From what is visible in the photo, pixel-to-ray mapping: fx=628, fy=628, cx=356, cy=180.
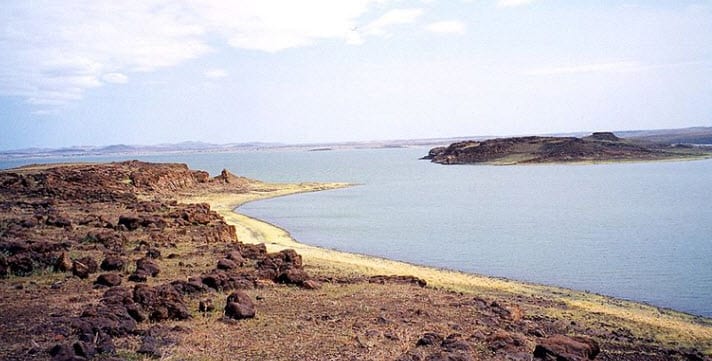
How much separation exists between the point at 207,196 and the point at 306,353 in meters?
52.1

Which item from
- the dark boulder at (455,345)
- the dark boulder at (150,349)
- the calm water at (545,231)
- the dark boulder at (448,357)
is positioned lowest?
the calm water at (545,231)

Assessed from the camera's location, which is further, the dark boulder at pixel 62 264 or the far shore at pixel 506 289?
the dark boulder at pixel 62 264

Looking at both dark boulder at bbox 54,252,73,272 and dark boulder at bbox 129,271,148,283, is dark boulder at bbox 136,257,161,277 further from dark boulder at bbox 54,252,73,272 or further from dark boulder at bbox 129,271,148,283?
dark boulder at bbox 54,252,73,272

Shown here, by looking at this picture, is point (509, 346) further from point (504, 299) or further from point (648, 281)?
point (648, 281)

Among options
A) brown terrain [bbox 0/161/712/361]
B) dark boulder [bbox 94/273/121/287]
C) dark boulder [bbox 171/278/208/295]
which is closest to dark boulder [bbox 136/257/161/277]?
brown terrain [bbox 0/161/712/361]

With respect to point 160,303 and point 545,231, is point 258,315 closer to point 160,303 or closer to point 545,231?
point 160,303

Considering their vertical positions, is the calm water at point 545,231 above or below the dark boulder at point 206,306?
below

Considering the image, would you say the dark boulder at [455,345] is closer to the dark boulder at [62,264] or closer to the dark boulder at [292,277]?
the dark boulder at [292,277]

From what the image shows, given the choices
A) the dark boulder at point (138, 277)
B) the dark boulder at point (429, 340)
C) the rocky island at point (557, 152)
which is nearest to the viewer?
the dark boulder at point (429, 340)

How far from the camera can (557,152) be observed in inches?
4988

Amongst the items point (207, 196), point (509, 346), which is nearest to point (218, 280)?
point (509, 346)

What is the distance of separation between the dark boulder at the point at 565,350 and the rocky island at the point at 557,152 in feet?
379

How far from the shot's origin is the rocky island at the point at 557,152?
12419cm

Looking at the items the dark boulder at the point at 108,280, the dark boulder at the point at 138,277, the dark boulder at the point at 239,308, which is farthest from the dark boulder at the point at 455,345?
the dark boulder at the point at 108,280
